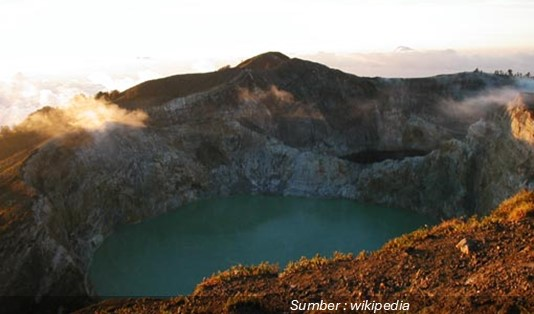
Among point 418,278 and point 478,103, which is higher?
point 478,103

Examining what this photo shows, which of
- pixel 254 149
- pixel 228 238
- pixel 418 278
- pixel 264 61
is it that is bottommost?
pixel 228 238

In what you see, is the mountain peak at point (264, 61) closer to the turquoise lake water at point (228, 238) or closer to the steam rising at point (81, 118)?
the steam rising at point (81, 118)

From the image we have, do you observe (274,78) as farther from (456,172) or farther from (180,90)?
(456,172)

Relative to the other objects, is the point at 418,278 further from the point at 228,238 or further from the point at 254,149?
the point at 254,149

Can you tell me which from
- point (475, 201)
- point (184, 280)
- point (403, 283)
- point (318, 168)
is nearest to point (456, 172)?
point (475, 201)

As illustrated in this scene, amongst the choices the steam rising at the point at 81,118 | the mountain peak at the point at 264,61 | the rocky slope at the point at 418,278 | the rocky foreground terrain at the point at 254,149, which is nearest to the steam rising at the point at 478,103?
the rocky foreground terrain at the point at 254,149

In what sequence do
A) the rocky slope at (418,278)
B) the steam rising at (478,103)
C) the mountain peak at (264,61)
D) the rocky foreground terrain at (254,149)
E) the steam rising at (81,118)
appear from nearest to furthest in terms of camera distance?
the rocky slope at (418,278), the rocky foreground terrain at (254,149), the steam rising at (81,118), the steam rising at (478,103), the mountain peak at (264,61)

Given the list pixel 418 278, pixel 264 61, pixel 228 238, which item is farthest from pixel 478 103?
pixel 418 278

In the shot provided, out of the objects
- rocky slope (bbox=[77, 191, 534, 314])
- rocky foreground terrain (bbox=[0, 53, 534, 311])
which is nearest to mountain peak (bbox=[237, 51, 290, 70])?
rocky foreground terrain (bbox=[0, 53, 534, 311])
